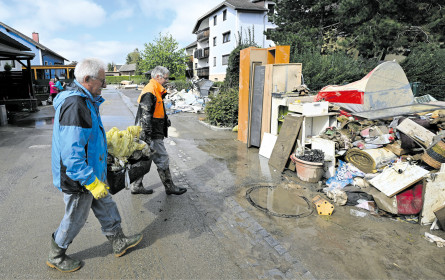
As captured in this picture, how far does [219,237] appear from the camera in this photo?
3295mm

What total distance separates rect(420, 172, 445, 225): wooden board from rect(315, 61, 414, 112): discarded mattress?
2.64 meters

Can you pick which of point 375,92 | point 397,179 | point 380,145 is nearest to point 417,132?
point 380,145

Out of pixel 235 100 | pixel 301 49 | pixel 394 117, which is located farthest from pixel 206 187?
pixel 301 49

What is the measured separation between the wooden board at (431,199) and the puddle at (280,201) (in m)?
1.43

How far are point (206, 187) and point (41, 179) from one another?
303 centimetres

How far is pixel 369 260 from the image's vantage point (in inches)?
114

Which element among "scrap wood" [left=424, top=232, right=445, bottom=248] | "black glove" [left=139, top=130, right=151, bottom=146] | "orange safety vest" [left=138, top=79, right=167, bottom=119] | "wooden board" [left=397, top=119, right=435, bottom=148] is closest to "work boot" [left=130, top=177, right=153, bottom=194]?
"black glove" [left=139, top=130, right=151, bottom=146]

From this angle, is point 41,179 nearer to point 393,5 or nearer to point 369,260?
point 369,260

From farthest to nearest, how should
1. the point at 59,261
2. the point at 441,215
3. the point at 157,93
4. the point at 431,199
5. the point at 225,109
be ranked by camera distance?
1. the point at 225,109
2. the point at 157,93
3. the point at 431,199
4. the point at 441,215
5. the point at 59,261

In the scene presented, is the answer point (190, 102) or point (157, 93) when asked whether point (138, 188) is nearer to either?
point (157, 93)

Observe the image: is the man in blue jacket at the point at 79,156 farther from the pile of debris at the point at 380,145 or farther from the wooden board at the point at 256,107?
the wooden board at the point at 256,107

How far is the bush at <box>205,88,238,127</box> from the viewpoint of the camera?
33.7 ft

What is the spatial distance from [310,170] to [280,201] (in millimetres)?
1022

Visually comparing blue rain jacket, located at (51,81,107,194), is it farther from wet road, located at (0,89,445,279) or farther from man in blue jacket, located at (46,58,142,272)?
wet road, located at (0,89,445,279)
